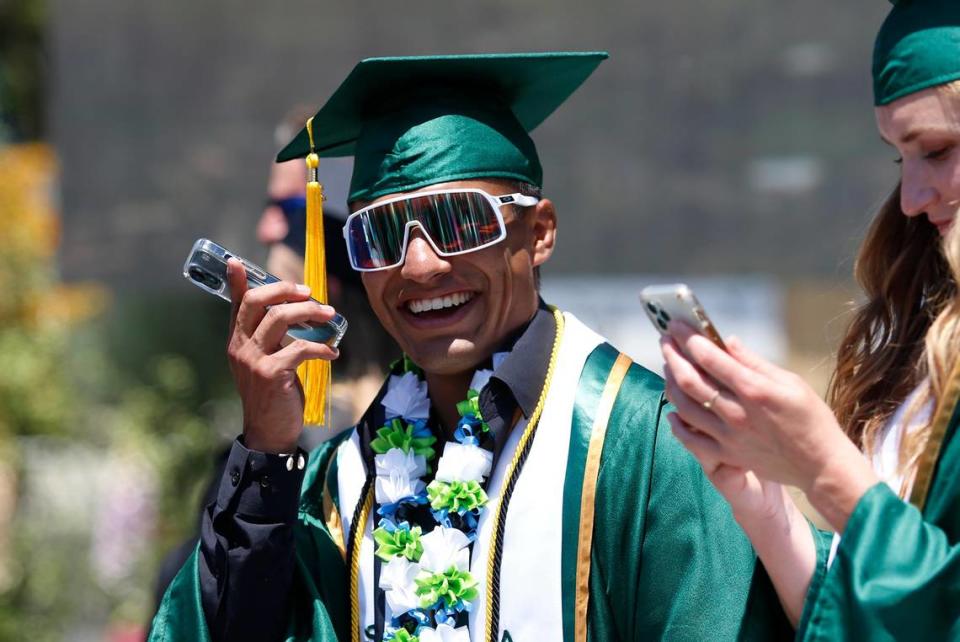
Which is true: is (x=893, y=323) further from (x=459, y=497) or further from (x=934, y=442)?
(x=459, y=497)

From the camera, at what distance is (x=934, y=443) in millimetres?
1740

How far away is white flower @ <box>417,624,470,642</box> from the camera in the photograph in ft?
6.92

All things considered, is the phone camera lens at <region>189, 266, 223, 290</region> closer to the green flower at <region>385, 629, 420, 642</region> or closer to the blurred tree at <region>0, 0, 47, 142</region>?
the green flower at <region>385, 629, 420, 642</region>

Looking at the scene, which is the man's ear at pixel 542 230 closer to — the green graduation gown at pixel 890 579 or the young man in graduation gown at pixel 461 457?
the young man in graduation gown at pixel 461 457

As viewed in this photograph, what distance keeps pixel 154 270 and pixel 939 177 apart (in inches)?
160

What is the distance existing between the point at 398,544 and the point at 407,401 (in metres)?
0.27

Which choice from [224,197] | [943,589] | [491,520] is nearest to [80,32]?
[224,197]

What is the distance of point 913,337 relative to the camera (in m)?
2.03

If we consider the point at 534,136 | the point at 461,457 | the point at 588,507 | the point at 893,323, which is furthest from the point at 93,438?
the point at 893,323

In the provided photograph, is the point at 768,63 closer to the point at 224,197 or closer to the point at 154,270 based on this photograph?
the point at 224,197

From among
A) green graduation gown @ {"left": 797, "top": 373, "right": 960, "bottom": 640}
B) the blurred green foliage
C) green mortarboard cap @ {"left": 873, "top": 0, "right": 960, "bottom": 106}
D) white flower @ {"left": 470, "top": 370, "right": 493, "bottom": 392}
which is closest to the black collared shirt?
white flower @ {"left": 470, "top": 370, "right": 493, "bottom": 392}

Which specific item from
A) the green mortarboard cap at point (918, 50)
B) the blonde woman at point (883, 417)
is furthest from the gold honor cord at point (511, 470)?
the green mortarboard cap at point (918, 50)

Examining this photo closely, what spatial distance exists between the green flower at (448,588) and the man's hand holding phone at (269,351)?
337 mm

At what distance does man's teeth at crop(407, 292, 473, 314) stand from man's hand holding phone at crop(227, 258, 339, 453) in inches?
7.0
